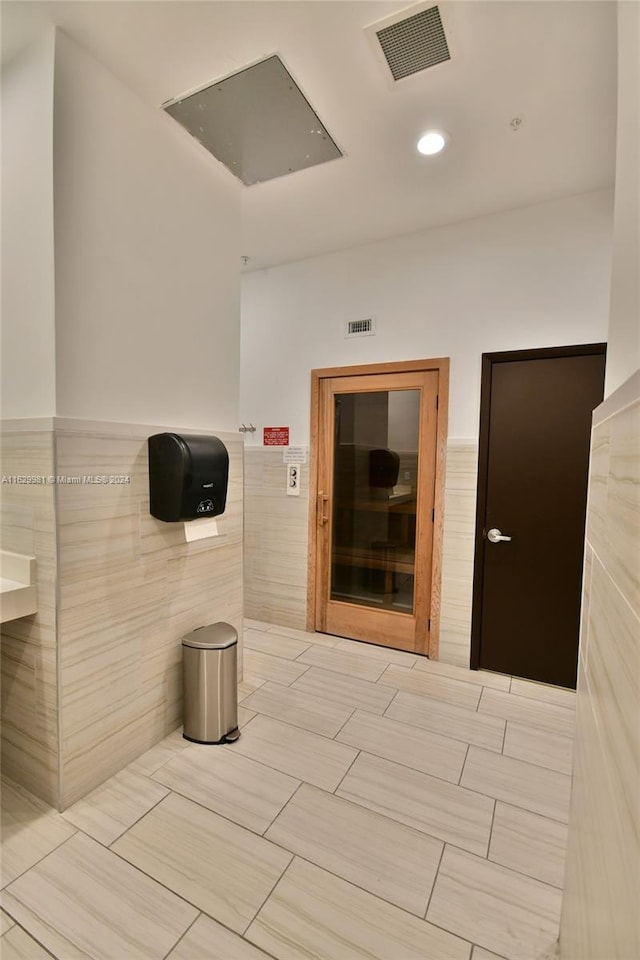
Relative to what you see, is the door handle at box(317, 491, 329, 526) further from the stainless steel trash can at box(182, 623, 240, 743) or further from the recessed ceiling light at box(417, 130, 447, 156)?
the recessed ceiling light at box(417, 130, 447, 156)

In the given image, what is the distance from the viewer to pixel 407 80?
1.73m

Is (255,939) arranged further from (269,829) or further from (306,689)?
(306,689)

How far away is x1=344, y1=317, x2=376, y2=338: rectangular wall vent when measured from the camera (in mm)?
3090

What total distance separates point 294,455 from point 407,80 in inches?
89.8

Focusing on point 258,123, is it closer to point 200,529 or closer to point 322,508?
point 200,529

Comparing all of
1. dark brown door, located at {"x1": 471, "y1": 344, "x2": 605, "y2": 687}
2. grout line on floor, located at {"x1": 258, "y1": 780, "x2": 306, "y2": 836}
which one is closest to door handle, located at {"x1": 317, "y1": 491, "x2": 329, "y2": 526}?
dark brown door, located at {"x1": 471, "y1": 344, "x2": 605, "y2": 687}

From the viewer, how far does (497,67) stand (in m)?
1.68

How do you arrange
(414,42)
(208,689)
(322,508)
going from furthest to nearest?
(322,508) < (208,689) < (414,42)

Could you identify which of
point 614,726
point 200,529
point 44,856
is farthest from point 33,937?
point 614,726

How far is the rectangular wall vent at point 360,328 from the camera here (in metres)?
3.09

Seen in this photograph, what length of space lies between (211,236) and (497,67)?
1.44 metres

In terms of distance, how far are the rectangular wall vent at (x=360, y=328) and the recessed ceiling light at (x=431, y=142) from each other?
1092mm

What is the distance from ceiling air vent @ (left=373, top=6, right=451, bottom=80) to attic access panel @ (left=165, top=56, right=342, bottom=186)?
0.39 metres

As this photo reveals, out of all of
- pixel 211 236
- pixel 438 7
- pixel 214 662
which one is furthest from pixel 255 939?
pixel 438 7
